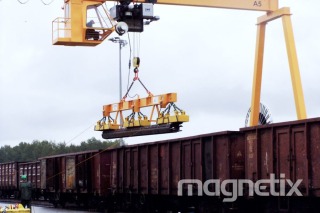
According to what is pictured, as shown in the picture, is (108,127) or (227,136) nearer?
(227,136)

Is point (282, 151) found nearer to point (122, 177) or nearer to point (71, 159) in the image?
point (122, 177)

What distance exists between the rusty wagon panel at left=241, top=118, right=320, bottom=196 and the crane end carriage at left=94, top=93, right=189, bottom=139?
3157 mm

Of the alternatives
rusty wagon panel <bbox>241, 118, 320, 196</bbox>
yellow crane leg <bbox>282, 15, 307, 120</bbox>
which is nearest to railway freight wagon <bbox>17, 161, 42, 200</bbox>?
yellow crane leg <bbox>282, 15, 307, 120</bbox>

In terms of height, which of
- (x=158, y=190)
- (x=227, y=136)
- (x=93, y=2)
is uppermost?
(x=93, y=2)

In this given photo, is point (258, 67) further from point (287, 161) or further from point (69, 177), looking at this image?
point (287, 161)

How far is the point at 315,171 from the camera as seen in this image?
552 inches

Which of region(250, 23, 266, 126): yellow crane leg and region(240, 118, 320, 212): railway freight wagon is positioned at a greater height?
region(250, 23, 266, 126): yellow crane leg

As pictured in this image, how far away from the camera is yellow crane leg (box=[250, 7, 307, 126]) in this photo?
2338cm

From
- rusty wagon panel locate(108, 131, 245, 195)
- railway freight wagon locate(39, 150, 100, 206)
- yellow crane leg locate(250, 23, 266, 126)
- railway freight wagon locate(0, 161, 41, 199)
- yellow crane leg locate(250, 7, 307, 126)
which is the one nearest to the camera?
rusty wagon panel locate(108, 131, 245, 195)

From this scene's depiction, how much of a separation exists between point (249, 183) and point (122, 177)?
28.6 ft

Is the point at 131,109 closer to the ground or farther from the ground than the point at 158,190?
farther from the ground

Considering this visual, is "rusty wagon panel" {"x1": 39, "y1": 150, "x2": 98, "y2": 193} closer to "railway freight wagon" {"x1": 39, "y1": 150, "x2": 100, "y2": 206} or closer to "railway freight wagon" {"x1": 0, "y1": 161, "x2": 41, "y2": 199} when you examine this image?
"railway freight wagon" {"x1": 39, "y1": 150, "x2": 100, "y2": 206}

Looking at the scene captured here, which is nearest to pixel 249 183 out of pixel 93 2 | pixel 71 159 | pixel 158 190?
pixel 158 190

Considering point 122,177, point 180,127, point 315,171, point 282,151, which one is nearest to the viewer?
point 315,171
